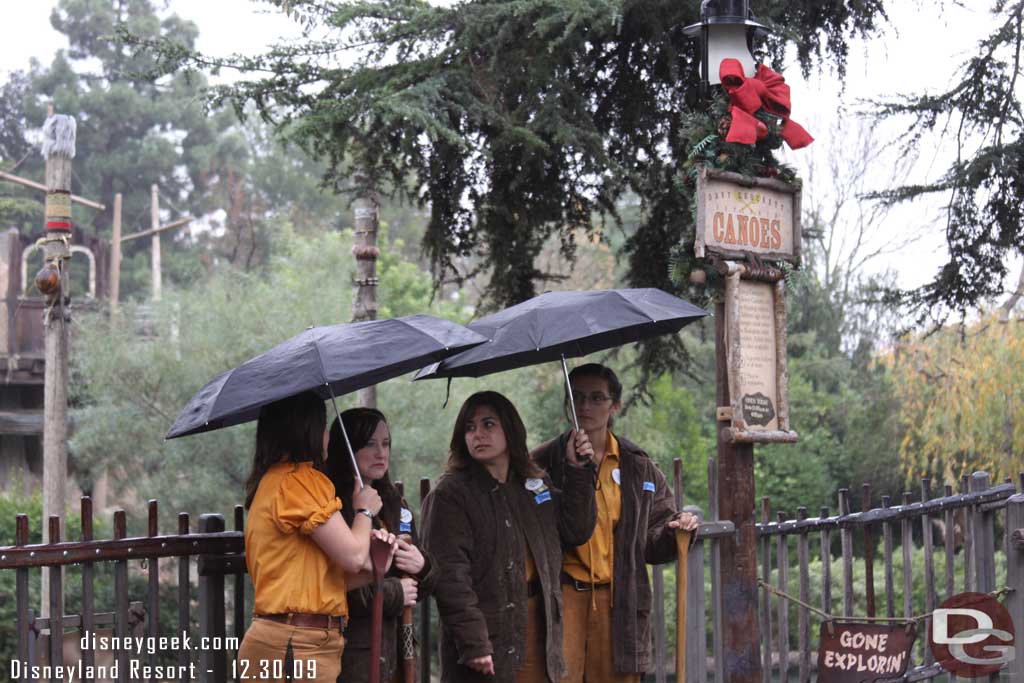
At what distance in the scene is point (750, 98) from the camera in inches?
217

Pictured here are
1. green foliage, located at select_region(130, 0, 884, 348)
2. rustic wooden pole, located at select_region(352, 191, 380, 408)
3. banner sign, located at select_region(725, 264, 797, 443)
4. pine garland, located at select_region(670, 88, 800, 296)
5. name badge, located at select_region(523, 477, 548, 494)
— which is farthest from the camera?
rustic wooden pole, located at select_region(352, 191, 380, 408)

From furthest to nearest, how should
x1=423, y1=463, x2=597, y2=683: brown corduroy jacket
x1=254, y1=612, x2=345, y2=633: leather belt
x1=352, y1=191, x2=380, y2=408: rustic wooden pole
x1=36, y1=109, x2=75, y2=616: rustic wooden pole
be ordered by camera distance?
x1=36, y1=109, x2=75, y2=616: rustic wooden pole → x1=352, y1=191, x2=380, y2=408: rustic wooden pole → x1=423, y1=463, x2=597, y2=683: brown corduroy jacket → x1=254, y1=612, x2=345, y2=633: leather belt

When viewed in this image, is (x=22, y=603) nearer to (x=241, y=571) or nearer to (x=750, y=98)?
(x=241, y=571)

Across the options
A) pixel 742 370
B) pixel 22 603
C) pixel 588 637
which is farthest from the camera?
pixel 742 370

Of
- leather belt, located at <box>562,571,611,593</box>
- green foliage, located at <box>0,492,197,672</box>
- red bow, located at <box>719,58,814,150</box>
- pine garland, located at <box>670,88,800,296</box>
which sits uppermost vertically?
red bow, located at <box>719,58,814,150</box>

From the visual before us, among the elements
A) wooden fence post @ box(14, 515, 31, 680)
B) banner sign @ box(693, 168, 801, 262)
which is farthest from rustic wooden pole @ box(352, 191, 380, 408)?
wooden fence post @ box(14, 515, 31, 680)

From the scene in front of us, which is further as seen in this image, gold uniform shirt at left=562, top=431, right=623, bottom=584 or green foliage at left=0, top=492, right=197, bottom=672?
green foliage at left=0, top=492, right=197, bottom=672

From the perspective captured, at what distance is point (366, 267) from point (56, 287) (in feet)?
14.2

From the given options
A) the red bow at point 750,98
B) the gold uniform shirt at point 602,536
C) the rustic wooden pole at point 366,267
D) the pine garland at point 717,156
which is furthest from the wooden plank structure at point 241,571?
the rustic wooden pole at point 366,267

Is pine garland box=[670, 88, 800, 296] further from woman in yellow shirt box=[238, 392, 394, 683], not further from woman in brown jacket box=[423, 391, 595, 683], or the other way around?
woman in yellow shirt box=[238, 392, 394, 683]

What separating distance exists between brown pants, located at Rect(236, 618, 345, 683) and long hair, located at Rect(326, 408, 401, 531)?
1.42ft

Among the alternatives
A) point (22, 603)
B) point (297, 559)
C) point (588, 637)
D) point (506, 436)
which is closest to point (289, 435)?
point (297, 559)

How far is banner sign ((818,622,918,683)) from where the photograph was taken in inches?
235

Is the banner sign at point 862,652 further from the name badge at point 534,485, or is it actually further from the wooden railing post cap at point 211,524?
the wooden railing post cap at point 211,524
